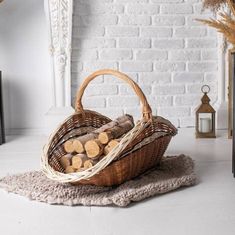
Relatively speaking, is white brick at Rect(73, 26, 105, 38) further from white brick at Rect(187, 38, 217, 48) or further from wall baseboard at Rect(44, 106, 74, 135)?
white brick at Rect(187, 38, 217, 48)

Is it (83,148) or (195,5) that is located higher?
(195,5)

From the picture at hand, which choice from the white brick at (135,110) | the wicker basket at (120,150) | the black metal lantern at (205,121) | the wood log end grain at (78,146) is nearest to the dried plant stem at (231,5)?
the wicker basket at (120,150)

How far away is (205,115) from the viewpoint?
80.5 inches

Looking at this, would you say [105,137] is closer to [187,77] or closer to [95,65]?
[95,65]

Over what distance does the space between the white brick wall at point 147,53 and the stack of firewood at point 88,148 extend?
2.95ft

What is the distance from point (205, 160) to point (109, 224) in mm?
722

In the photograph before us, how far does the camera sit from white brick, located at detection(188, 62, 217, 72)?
222 cm

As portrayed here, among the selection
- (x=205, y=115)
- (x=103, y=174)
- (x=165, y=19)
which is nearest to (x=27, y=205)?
(x=103, y=174)

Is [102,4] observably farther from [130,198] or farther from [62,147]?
[130,198]

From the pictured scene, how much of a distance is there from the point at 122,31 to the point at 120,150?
122 cm

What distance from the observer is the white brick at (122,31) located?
2.12 m

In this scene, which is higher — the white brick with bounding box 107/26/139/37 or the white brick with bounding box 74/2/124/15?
the white brick with bounding box 74/2/124/15

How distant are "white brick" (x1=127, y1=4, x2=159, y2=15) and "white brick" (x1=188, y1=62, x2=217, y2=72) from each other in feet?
1.20

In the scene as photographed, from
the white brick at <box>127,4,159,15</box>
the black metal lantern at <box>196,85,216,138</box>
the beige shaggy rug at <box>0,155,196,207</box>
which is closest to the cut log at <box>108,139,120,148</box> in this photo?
the beige shaggy rug at <box>0,155,196,207</box>
